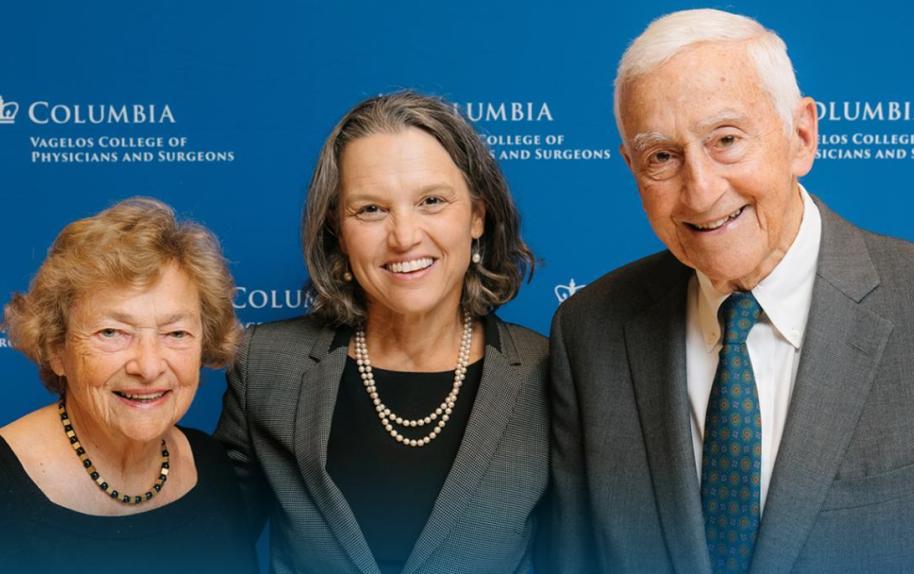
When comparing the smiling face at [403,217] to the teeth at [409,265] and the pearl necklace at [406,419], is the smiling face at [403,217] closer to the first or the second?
the teeth at [409,265]

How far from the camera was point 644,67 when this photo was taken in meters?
1.55

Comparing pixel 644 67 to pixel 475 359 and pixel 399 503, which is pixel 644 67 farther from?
pixel 399 503

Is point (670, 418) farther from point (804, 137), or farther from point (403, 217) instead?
point (403, 217)

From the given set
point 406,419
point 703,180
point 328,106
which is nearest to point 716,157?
point 703,180

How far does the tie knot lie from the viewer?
1.60 metres

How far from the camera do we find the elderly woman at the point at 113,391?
64.2 inches

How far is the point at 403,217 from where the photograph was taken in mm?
1867

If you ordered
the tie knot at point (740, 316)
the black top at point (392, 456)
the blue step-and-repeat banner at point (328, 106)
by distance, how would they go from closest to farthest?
the tie knot at point (740, 316) → the black top at point (392, 456) → the blue step-and-repeat banner at point (328, 106)

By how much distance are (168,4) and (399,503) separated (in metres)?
1.37

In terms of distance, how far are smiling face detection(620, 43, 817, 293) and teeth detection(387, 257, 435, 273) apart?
47 cm

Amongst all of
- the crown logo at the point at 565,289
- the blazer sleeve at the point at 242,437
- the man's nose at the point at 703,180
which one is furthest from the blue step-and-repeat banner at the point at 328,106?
the man's nose at the point at 703,180

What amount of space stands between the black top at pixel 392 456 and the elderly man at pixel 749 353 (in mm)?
316

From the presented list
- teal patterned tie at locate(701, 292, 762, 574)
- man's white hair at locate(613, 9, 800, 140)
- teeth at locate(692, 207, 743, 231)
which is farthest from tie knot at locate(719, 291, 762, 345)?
man's white hair at locate(613, 9, 800, 140)

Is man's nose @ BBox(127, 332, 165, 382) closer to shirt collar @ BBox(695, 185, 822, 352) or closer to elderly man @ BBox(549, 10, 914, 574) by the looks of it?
elderly man @ BBox(549, 10, 914, 574)
